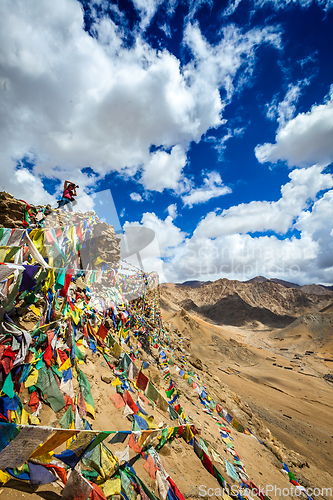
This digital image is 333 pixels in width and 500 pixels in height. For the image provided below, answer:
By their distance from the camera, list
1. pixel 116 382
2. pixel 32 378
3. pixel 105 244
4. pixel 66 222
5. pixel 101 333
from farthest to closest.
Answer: pixel 105 244 < pixel 66 222 < pixel 101 333 < pixel 116 382 < pixel 32 378

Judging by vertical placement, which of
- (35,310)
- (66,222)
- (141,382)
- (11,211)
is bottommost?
(141,382)

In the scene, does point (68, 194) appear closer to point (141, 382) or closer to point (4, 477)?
point (141, 382)

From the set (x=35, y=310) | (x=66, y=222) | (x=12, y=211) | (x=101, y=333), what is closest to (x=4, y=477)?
(x=35, y=310)

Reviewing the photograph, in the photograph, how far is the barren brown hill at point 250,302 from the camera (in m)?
80.8

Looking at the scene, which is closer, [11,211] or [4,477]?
[4,477]

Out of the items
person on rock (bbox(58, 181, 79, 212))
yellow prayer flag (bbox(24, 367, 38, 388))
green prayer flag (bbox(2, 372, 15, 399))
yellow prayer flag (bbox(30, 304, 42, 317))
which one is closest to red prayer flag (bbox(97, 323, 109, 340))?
yellow prayer flag (bbox(30, 304, 42, 317))

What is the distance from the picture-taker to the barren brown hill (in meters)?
80.8

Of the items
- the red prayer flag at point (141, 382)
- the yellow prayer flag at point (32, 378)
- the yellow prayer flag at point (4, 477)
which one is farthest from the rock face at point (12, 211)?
the yellow prayer flag at point (4, 477)

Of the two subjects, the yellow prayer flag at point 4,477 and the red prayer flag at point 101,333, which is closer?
the yellow prayer flag at point 4,477

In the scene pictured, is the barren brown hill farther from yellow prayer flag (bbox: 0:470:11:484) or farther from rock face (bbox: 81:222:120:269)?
yellow prayer flag (bbox: 0:470:11:484)

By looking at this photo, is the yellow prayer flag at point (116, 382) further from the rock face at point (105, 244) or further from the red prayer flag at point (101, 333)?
the rock face at point (105, 244)

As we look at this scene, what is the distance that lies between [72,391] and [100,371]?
145cm

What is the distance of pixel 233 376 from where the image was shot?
19875 mm

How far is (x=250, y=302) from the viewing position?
337 ft
